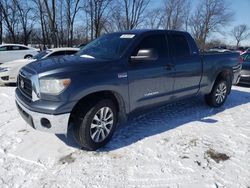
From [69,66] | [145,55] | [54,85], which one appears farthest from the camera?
[145,55]

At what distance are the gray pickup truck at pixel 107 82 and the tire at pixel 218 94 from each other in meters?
0.80

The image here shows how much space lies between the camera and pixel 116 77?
3627 mm

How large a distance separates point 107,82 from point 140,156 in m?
1.17

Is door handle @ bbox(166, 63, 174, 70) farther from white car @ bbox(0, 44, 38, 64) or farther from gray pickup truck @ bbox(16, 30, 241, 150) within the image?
white car @ bbox(0, 44, 38, 64)

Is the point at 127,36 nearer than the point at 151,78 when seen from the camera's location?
No

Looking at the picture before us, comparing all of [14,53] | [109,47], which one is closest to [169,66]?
[109,47]

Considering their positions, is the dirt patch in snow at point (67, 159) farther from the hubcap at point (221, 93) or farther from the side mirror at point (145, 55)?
the hubcap at point (221, 93)

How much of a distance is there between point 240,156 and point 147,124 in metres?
1.71

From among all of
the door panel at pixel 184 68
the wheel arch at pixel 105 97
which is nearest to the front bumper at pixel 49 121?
the wheel arch at pixel 105 97

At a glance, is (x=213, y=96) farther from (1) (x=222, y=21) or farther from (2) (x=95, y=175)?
(1) (x=222, y=21)

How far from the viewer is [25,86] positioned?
362 centimetres

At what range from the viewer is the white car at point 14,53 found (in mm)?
15359

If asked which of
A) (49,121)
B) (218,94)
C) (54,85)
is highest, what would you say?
(54,85)

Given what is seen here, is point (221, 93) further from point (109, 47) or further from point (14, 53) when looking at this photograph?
point (14, 53)
